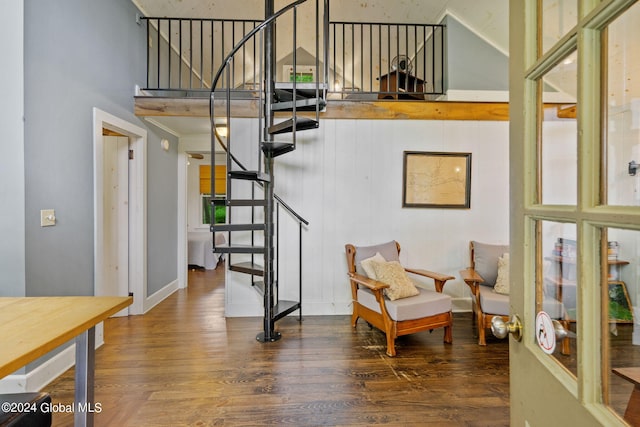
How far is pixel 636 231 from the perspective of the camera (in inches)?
16.8

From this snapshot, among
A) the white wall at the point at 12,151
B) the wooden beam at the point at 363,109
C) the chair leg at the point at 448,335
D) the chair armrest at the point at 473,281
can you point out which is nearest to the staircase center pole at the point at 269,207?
the wooden beam at the point at 363,109

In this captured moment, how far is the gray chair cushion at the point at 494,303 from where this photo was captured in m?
2.51

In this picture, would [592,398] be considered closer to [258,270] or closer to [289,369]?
[289,369]

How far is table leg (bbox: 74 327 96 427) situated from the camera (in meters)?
1.15

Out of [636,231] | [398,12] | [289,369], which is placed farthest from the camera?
[398,12]

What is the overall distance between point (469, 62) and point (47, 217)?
14.5ft

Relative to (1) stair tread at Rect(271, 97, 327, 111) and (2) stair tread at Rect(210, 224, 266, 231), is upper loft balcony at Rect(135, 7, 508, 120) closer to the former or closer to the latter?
(1) stair tread at Rect(271, 97, 327, 111)

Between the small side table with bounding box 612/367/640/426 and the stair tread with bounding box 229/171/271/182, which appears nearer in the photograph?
the small side table with bounding box 612/367/640/426

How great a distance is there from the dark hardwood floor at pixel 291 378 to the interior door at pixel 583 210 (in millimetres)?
1355

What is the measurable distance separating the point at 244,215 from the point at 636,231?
10.2ft

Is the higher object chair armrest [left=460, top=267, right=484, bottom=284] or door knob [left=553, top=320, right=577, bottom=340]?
door knob [left=553, top=320, right=577, bottom=340]

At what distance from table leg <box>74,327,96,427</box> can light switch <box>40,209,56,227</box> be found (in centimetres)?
136

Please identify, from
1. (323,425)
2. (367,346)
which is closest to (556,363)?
(323,425)

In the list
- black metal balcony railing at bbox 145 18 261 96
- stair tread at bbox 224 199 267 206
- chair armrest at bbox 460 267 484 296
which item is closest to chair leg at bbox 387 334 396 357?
chair armrest at bbox 460 267 484 296
